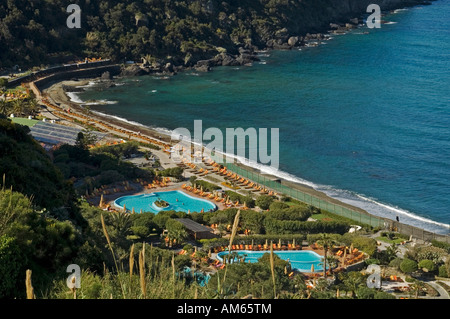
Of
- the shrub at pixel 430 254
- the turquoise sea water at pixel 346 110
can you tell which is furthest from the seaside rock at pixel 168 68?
the shrub at pixel 430 254

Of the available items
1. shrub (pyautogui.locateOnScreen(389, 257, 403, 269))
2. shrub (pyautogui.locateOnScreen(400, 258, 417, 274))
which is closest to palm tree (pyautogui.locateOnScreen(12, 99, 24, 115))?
shrub (pyautogui.locateOnScreen(389, 257, 403, 269))

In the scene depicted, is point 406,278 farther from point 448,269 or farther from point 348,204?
point 348,204

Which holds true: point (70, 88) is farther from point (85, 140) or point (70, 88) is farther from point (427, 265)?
point (427, 265)

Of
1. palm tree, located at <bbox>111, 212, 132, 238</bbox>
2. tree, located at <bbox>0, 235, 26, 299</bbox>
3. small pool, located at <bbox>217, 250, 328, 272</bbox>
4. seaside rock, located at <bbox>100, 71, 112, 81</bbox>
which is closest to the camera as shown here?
tree, located at <bbox>0, 235, 26, 299</bbox>

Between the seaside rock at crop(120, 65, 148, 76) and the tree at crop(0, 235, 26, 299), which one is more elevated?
the tree at crop(0, 235, 26, 299)

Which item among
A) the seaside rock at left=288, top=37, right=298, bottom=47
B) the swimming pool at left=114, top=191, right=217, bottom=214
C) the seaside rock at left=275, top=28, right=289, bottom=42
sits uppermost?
the seaside rock at left=275, top=28, right=289, bottom=42

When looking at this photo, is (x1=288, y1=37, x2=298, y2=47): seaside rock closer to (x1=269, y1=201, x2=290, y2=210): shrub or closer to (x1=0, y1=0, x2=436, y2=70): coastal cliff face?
(x1=0, y1=0, x2=436, y2=70): coastal cliff face

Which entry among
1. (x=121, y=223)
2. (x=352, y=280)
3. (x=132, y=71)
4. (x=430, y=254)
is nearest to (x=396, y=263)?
(x=430, y=254)
